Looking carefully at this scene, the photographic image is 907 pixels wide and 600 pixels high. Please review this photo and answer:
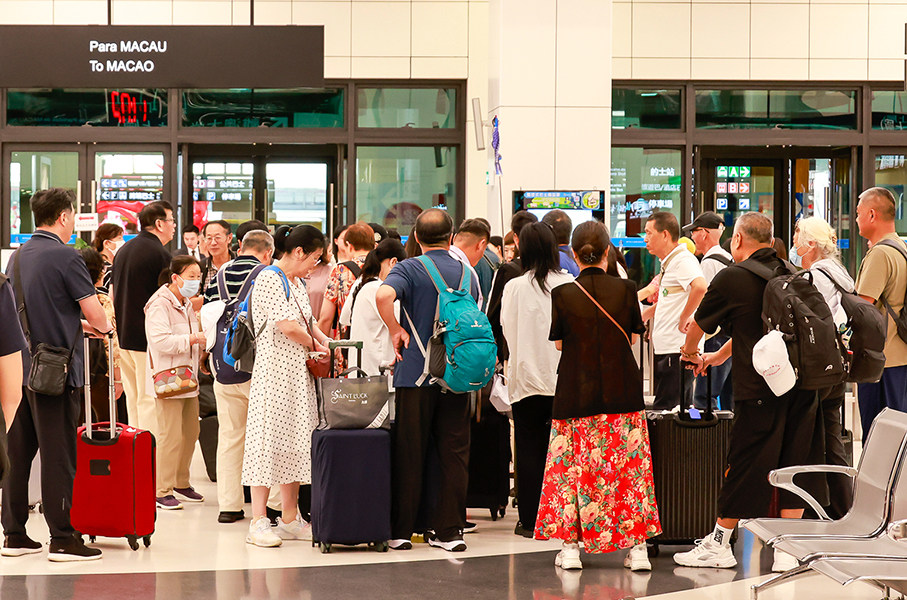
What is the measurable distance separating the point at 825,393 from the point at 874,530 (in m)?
0.94

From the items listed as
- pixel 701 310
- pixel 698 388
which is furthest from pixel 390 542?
pixel 698 388

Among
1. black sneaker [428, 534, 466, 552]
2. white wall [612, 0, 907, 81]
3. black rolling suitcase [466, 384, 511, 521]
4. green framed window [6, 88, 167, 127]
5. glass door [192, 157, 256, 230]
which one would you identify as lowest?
black sneaker [428, 534, 466, 552]

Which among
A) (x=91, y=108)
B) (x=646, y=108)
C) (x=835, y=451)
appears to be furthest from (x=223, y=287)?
(x=646, y=108)

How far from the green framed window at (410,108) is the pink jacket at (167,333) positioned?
6685mm

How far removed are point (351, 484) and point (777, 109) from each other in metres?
9.50

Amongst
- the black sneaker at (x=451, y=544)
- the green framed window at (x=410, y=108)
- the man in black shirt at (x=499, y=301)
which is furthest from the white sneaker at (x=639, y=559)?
the green framed window at (x=410, y=108)

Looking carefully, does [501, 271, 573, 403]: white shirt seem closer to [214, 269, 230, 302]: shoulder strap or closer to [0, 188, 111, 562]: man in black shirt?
[214, 269, 230, 302]: shoulder strap

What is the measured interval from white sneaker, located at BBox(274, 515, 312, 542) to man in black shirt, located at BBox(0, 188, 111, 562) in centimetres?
102

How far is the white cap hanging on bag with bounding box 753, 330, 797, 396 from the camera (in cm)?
504

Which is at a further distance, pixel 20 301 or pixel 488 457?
pixel 488 457

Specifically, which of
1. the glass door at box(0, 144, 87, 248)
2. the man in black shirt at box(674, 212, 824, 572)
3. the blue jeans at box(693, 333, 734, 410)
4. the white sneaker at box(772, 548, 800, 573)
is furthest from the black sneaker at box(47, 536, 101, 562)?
the glass door at box(0, 144, 87, 248)

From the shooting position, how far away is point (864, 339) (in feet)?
18.4

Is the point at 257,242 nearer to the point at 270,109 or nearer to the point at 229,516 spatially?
the point at 229,516

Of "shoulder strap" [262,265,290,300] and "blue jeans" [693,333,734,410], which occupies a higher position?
"shoulder strap" [262,265,290,300]
